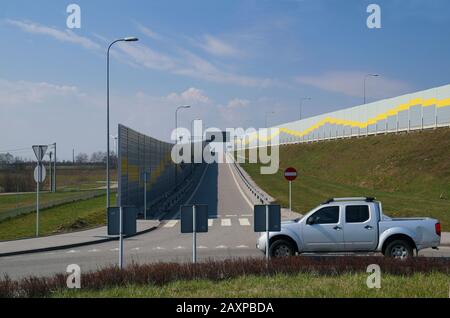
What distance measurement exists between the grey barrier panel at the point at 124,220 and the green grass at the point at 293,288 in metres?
2.93

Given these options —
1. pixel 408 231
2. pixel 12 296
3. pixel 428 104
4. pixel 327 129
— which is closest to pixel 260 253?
pixel 408 231

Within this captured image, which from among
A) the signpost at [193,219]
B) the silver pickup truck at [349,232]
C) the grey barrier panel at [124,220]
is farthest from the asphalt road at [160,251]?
the grey barrier panel at [124,220]

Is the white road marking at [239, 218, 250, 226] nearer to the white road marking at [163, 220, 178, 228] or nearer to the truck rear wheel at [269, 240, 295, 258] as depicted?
the white road marking at [163, 220, 178, 228]

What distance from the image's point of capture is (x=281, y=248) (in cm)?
1697

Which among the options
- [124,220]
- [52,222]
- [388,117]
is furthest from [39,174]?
[388,117]

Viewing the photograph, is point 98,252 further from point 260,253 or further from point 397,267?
point 397,267

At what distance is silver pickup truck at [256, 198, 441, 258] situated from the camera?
16.3 m

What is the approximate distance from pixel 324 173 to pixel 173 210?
3825 cm

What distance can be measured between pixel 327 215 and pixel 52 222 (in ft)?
80.2

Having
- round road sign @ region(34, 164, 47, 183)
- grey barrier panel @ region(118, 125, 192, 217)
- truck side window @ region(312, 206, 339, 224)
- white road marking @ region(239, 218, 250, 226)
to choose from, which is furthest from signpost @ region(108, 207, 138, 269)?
white road marking @ region(239, 218, 250, 226)

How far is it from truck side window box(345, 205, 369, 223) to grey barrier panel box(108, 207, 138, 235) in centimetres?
683

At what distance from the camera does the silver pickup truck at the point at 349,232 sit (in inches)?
642

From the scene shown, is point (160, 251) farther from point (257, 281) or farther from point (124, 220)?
point (257, 281)

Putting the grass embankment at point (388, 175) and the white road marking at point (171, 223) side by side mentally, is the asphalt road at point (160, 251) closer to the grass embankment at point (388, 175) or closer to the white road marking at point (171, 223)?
the white road marking at point (171, 223)
